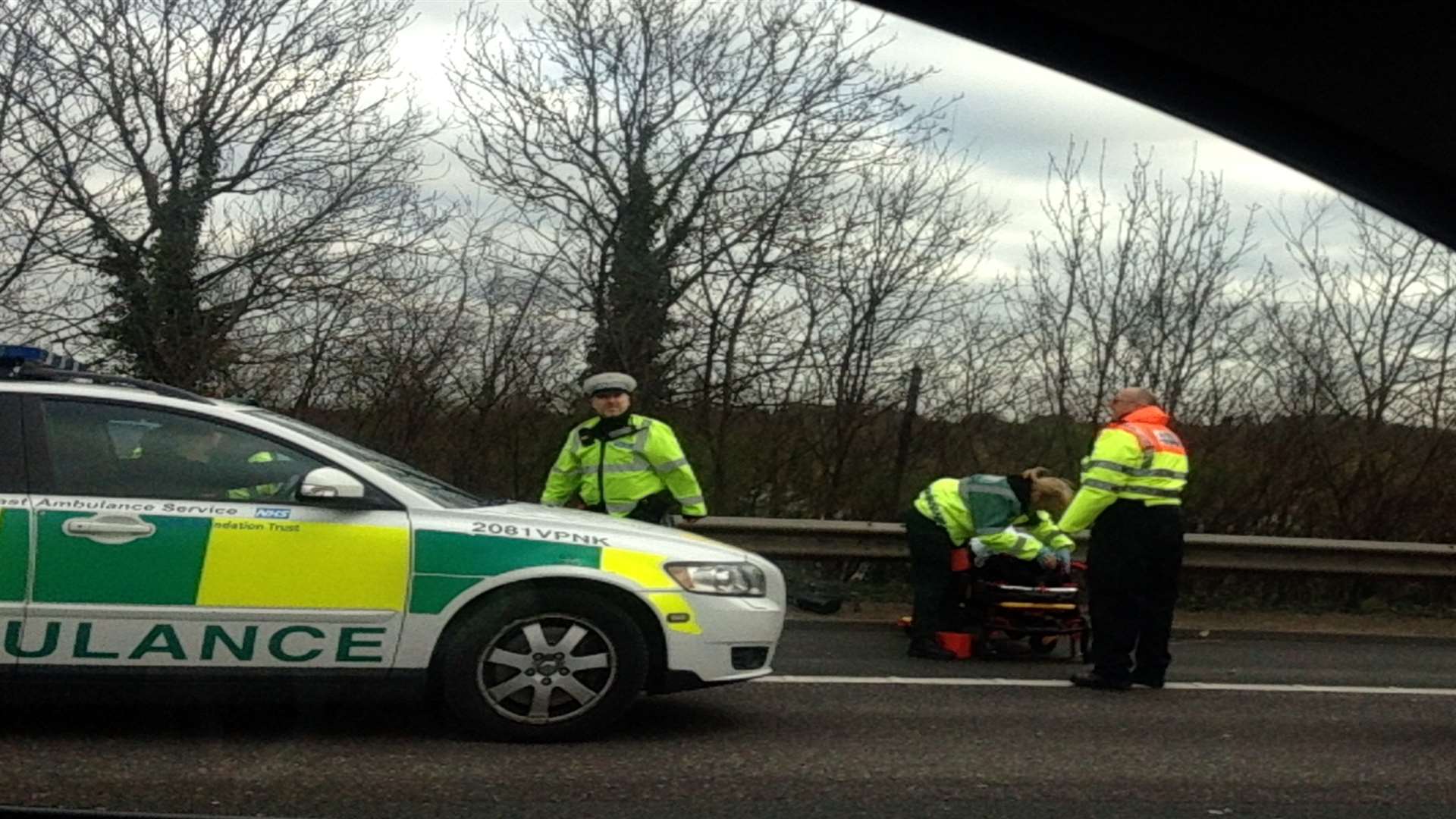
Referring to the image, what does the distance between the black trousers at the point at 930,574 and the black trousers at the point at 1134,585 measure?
1.09 metres

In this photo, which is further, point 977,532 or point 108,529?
point 977,532

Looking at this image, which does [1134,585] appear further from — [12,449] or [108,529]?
[12,449]

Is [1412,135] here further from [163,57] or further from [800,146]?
[163,57]

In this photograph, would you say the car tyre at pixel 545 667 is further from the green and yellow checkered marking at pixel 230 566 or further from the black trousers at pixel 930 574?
the black trousers at pixel 930 574

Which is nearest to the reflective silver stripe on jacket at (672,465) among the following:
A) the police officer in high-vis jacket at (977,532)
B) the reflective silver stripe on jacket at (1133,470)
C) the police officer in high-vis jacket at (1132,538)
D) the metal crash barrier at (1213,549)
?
the police officer in high-vis jacket at (977,532)

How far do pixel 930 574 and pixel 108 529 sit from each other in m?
4.81

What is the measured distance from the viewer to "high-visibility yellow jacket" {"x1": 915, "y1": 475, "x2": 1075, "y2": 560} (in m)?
9.25

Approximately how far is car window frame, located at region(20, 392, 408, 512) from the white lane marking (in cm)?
265

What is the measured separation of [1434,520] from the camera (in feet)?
45.5

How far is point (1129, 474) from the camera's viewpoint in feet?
27.6

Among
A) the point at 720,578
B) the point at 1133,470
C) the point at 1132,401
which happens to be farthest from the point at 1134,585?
the point at 720,578

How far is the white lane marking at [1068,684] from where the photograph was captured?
845 cm

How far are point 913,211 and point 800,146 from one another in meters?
1.18

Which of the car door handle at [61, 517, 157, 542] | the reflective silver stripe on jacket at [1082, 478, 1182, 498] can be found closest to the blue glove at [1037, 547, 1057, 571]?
the reflective silver stripe on jacket at [1082, 478, 1182, 498]
